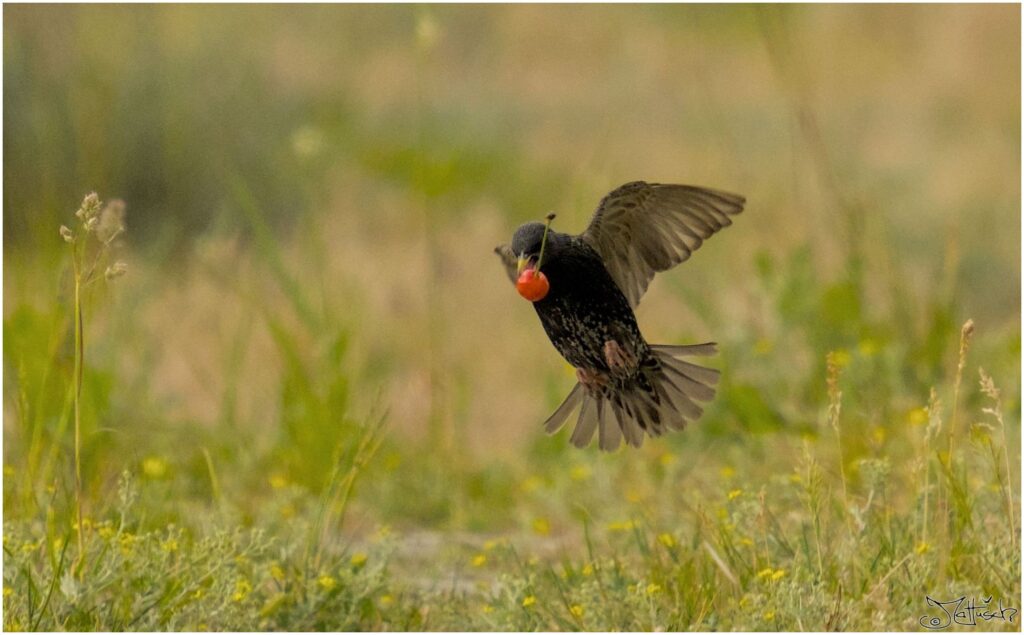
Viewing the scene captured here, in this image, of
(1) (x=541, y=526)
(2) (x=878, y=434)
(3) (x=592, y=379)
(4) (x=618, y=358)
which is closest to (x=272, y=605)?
(3) (x=592, y=379)

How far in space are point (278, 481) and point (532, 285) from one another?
6.89 ft

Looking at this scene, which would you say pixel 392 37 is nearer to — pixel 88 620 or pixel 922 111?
pixel 922 111

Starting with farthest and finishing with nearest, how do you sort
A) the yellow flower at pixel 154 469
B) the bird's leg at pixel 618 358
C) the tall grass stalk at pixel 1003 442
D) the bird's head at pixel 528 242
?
the yellow flower at pixel 154 469
the bird's leg at pixel 618 358
the tall grass stalk at pixel 1003 442
the bird's head at pixel 528 242

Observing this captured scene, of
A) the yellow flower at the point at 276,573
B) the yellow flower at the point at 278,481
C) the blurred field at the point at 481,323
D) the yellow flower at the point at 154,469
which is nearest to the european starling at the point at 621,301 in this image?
the blurred field at the point at 481,323

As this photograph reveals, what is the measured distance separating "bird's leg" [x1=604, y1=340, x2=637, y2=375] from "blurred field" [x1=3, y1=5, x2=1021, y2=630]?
1.39 feet

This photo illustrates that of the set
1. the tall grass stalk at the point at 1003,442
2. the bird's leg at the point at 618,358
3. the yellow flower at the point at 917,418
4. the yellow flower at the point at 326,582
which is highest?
the bird's leg at the point at 618,358

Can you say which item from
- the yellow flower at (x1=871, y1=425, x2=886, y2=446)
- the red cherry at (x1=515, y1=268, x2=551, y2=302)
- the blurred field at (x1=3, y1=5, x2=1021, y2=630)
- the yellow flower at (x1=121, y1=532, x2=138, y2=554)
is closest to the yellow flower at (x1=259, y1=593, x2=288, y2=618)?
the blurred field at (x1=3, y1=5, x2=1021, y2=630)

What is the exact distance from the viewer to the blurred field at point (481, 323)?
12.2 feet

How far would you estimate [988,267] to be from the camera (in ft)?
28.3

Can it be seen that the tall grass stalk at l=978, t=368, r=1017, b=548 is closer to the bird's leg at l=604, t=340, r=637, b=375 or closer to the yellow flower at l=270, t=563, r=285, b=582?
the bird's leg at l=604, t=340, r=637, b=375

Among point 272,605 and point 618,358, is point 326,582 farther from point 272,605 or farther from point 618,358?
point 618,358

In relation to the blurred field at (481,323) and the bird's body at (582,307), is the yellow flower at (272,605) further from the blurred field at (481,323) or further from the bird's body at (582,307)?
the bird's body at (582,307)

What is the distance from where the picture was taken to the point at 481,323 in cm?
819

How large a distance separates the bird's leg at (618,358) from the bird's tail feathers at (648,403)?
158 mm
